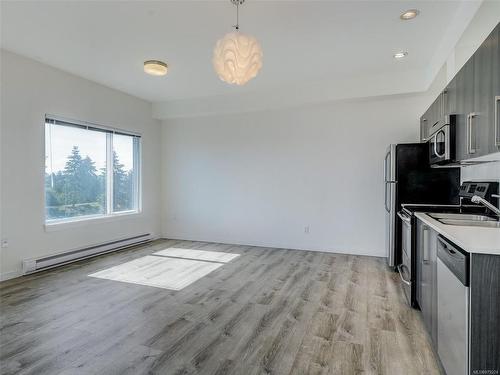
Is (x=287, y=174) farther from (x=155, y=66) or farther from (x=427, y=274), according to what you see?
(x=427, y=274)

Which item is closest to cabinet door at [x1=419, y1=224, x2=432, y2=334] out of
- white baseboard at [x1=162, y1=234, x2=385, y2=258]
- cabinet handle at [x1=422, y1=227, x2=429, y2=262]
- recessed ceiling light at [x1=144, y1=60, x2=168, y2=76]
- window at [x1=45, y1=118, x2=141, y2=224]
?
cabinet handle at [x1=422, y1=227, x2=429, y2=262]

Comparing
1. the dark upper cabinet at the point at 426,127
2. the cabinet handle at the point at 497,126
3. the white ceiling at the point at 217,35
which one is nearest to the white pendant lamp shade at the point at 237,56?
the white ceiling at the point at 217,35

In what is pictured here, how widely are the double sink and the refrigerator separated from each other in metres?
1.27

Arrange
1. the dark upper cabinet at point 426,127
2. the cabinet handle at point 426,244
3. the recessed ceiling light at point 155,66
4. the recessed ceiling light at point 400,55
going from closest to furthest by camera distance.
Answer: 1. the cabinet handle at point 426,244
2. the dark upper cabinet at point 426,127
3. the recessed ceiling light at point 400,55
4. the recessed ceiling light at point 155,66

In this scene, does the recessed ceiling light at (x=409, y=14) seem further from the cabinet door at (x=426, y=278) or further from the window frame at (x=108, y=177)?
the window frame at (x=108, y=177)

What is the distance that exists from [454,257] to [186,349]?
1.88m

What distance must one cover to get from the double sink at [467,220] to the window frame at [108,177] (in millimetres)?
4762

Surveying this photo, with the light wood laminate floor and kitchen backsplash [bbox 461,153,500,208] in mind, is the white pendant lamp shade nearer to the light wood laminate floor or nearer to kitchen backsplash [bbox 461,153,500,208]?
the light wood laminate floor

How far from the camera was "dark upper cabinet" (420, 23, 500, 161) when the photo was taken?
1722 mm

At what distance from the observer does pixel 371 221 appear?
15.7ft

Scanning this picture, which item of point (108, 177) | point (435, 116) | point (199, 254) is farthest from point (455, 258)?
point (108, 177)

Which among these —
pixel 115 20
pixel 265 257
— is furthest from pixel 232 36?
pixel 265 257

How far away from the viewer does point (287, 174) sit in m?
5.31

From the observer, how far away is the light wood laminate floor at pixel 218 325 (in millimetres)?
1977
